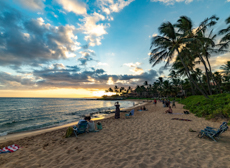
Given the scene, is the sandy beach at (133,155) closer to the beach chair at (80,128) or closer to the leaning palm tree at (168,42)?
the beach chair at (80,128)

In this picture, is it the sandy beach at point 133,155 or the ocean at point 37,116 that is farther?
the ocean at point 37,116

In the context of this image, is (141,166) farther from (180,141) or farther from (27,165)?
(27,165)

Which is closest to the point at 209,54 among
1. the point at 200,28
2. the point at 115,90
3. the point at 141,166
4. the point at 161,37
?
the point at 200,28

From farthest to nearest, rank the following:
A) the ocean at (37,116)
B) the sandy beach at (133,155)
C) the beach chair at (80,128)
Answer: the ocean at (37,116) < the beach chair at (80,128) < the sandy beach at (133,155)

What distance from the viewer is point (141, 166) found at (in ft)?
10.5

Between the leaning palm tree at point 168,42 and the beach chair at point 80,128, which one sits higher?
the leaning palm tree at point 168,42

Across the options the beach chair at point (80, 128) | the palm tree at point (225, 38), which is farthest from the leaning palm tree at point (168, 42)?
the beach chair at point (80, 128)

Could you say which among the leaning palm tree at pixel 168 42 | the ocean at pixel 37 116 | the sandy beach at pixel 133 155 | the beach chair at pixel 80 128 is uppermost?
the leaning palm tree at pixel 168 42

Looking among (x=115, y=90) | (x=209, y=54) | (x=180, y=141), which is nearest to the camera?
(x=180, y=141)

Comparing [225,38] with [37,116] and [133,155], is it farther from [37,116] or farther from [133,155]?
[37,116]

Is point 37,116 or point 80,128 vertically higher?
point 80,128

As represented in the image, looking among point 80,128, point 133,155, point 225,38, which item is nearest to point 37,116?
point 80,128

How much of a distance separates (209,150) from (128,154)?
122 inches

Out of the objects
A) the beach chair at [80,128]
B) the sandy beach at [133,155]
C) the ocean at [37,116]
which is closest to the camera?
the sandy beach at [133,155]
